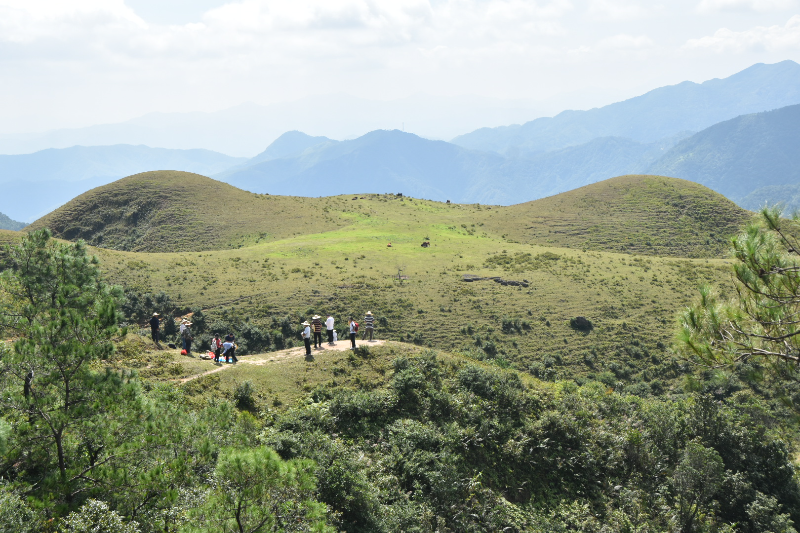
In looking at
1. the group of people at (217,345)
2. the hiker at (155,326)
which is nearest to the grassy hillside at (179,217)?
the hiker at (155,326)

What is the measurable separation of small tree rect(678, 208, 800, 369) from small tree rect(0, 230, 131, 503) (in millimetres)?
14820

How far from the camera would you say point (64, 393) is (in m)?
10.7

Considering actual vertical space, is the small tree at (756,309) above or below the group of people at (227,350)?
above

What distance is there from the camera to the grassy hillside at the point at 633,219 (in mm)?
83312

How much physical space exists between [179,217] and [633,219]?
Answer: 8834 centimetres

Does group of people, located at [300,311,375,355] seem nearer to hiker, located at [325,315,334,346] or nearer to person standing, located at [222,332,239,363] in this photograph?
hiker, located at [325,315,334,346]

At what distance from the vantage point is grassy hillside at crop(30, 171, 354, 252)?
274 feet

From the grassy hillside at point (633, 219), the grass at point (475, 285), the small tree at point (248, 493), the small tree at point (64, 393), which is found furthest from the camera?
the grassy hillside at point (633, 219)

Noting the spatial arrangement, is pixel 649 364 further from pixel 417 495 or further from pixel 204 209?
pixel 204 209

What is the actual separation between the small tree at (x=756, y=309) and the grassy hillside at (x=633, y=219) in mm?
73723

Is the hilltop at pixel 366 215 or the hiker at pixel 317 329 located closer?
the hiker at pixel 317 329

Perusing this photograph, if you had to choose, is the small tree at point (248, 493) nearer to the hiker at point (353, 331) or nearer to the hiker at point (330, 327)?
the hiker at point (353, 331)

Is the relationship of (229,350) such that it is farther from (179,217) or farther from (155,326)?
(179,217)

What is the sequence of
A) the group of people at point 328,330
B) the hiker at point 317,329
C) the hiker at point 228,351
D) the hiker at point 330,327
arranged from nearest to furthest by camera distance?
the hiker at point 228,351 < the group of people at point 328,330 < the hiker at point 317,329 < the hiker at point 330,327
